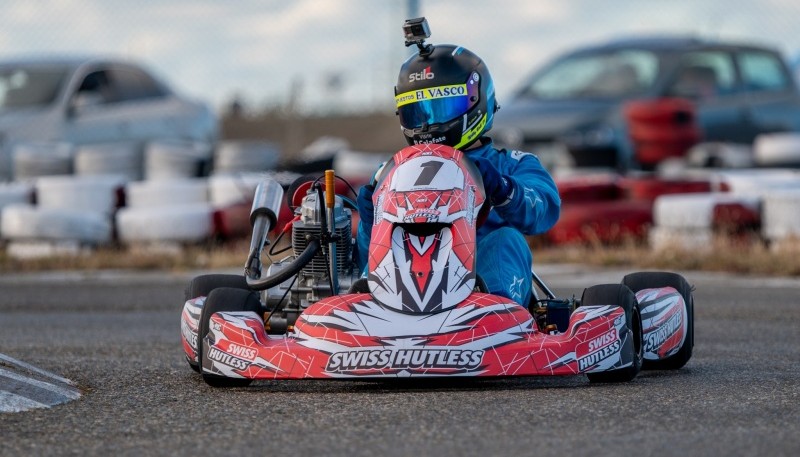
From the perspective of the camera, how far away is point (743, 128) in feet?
44.0

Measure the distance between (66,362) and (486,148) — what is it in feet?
5.76

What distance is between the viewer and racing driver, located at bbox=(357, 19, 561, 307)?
5.12 metres

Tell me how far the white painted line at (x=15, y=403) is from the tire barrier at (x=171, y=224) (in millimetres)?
6799

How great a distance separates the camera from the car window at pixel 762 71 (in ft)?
44.7

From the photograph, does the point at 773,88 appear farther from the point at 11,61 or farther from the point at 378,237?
the point at 378,237

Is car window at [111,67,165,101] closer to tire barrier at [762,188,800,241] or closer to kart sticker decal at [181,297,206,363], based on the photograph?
tire barrier at [762,188,800,241]

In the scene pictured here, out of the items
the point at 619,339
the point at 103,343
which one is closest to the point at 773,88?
the point at 103,343

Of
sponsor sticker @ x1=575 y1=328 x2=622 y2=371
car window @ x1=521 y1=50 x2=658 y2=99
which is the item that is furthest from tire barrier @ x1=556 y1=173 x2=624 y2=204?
sponsor sticker @ x1=575 y1=328 x2=622 y2=371

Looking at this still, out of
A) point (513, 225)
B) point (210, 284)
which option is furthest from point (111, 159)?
point (513, 225)

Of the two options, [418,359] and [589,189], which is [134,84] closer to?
[589,189]

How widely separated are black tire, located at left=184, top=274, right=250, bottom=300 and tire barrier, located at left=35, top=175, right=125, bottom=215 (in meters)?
5.96

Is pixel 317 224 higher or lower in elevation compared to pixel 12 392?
higher

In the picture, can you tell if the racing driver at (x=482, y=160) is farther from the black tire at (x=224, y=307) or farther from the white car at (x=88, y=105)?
the white car at (x=88, y=105)

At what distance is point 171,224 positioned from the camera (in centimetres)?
1112
